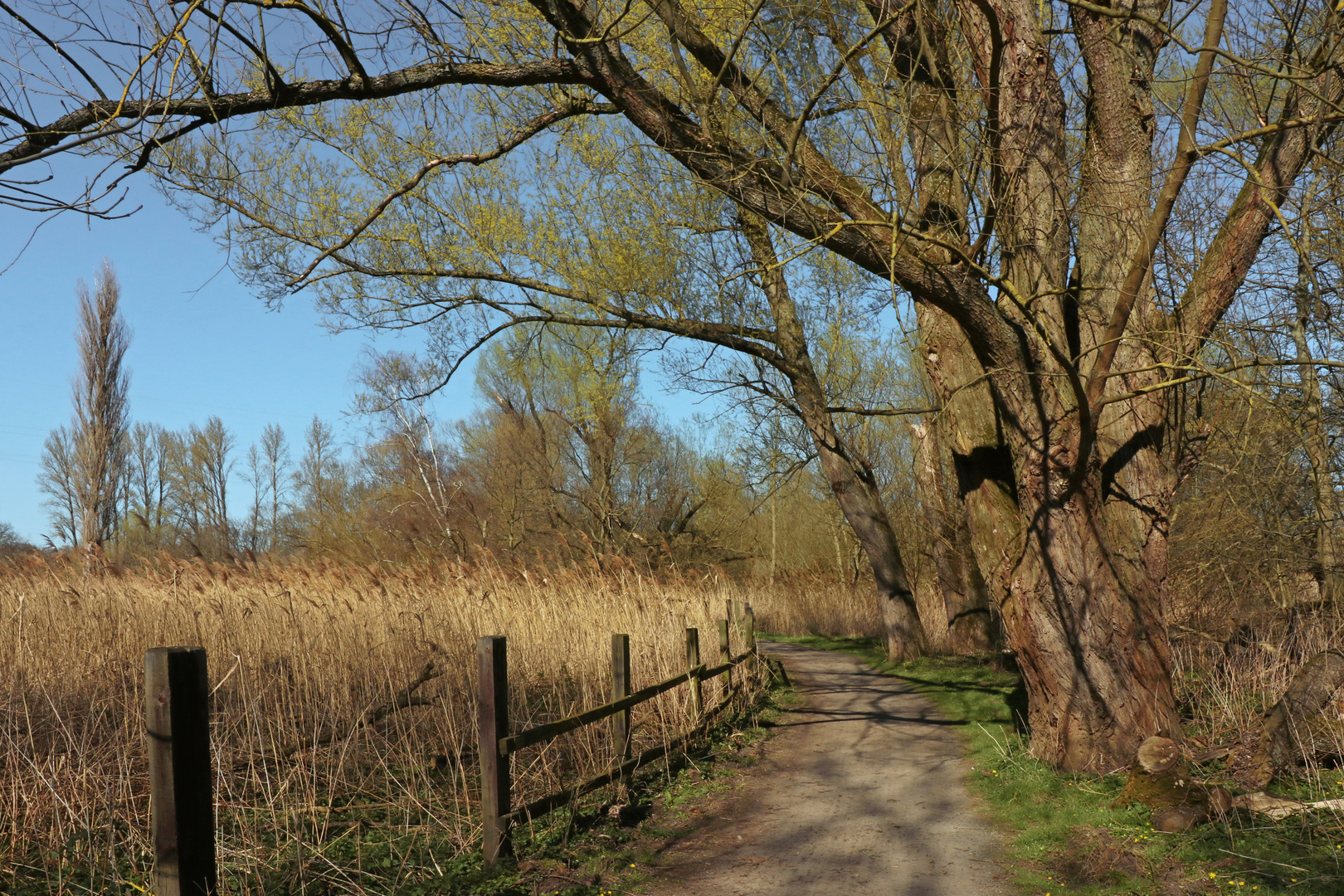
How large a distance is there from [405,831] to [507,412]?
23.0m

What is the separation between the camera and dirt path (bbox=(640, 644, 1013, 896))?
15.8 ft

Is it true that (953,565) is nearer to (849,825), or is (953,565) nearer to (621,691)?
(849,825)

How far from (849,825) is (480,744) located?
8.55 ft

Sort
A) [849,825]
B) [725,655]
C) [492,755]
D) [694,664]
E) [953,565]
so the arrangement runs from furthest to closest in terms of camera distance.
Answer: [953,565]
[725,655]
[694,664]
[849,825]
[492,755]

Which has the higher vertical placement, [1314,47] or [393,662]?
[1314,47]

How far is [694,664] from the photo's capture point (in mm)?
8094

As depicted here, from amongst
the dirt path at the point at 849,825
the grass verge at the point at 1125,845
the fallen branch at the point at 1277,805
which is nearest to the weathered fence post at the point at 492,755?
the dirt path at the point at 849,825

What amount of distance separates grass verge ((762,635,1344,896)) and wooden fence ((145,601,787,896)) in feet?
8.19

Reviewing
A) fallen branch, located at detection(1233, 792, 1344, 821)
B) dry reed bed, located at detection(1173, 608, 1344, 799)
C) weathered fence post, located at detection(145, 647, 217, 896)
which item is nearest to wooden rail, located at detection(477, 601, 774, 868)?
weathered fence post, located at detection(145, 647, 217, 896)

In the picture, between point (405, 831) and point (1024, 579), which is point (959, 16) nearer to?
point (1024, 579)

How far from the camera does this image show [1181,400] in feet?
22.8

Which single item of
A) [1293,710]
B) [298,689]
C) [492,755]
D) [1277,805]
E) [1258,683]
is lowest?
[1277,805]

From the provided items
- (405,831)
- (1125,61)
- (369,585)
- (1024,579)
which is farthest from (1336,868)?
(369,585)

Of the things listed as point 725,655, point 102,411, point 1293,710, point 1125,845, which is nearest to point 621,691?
point 725,655
